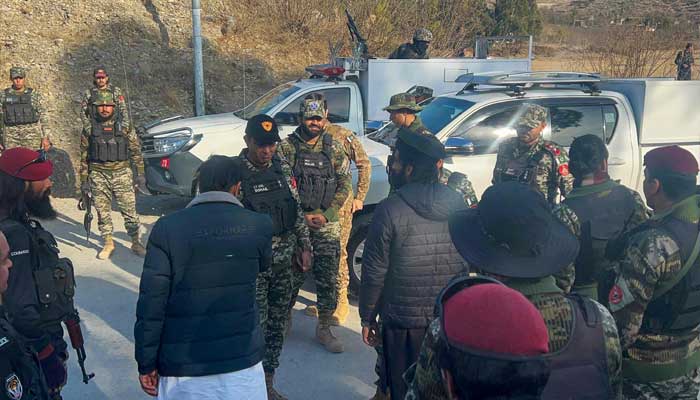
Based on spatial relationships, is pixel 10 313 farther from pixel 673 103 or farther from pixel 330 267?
pixel 673 103

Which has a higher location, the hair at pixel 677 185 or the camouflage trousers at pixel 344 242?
the hair at pixel 677 185

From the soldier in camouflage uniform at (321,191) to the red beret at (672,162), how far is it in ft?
8.38

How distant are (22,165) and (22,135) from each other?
21.0 feet

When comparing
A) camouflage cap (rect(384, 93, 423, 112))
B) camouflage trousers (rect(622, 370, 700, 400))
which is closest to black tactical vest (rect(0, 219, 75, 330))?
camouflage trousers (rect(622, 370, 700, 400))

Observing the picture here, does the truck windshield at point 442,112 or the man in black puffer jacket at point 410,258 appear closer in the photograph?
the man in black puffer jacket at point 410,258

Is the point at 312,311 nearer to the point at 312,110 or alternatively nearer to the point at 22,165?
the point at 312,110

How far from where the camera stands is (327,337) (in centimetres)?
502

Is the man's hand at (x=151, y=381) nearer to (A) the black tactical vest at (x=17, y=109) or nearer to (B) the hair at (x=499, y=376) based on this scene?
(B) the hair at (x=499, y=376)

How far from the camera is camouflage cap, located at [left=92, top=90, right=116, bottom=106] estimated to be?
22.7 ft

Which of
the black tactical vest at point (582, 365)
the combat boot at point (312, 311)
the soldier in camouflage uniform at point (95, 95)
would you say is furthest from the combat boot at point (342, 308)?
the black tactical vest at point (582, 365)

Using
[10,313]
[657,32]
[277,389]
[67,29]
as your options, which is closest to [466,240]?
[10,313]

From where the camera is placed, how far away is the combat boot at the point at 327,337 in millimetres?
4957

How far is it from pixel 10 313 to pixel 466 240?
1.97 m

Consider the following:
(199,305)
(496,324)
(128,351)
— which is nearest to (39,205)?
(199,305)
